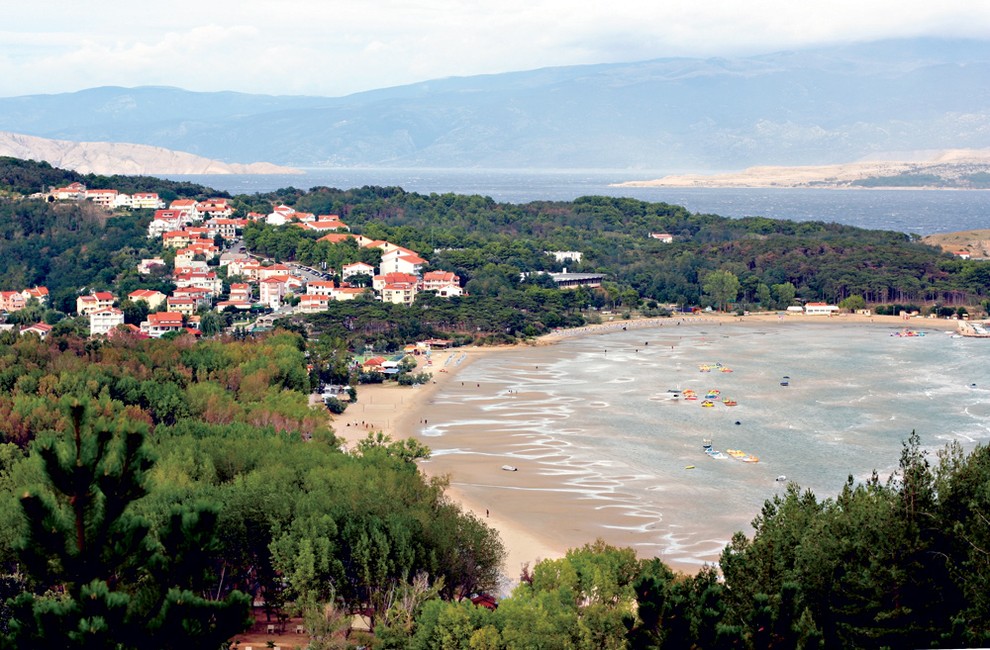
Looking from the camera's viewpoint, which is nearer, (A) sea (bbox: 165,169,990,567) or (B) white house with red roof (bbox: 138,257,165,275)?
(A) sea (bbox: 165,169,990,567)

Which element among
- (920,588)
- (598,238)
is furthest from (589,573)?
(598,238)

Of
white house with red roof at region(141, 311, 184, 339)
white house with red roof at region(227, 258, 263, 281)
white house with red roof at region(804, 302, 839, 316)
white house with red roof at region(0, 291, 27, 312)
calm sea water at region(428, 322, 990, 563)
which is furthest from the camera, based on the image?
white house with red roof at region(804, 302, 839, 316)

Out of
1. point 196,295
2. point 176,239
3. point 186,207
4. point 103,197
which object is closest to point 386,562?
point 196,295

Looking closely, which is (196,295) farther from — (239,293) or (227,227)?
(227,227)

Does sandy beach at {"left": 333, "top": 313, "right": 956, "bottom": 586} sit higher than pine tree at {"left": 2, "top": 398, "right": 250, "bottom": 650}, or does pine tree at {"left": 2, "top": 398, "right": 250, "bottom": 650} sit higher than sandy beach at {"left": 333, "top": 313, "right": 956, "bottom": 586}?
pine tree at {"left": 2, "top": 398, "right": 250, "bottom": 650}

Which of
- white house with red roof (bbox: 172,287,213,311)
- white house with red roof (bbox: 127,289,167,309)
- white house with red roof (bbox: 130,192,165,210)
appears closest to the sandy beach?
white house with red roof (bbox: 172,287,213,311)

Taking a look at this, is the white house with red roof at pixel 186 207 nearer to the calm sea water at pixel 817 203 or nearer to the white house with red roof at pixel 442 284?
the white house with red roof at pixel 442 284

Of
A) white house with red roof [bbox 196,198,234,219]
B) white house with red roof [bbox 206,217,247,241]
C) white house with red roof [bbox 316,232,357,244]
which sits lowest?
white house with red roof [bbox 316,232,357,244]

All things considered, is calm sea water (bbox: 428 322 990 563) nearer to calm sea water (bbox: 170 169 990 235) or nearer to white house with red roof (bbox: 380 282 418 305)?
white house with red roof (bbox: 380 282 418 305)
